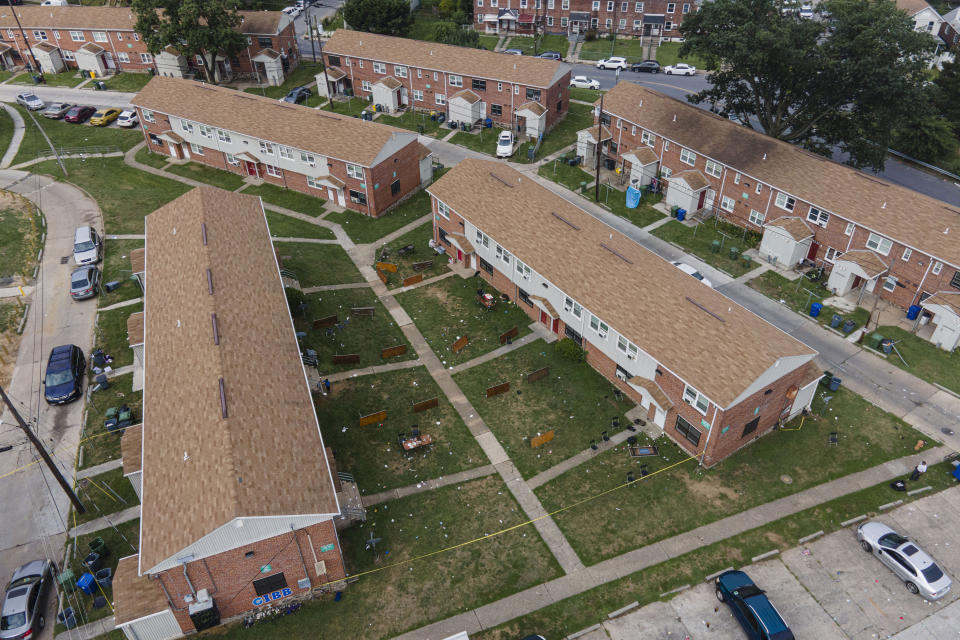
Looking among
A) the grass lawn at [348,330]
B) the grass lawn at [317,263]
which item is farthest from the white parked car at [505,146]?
the grass lawn at [348,330]

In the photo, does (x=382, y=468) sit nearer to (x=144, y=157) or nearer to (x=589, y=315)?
(x=589, y=315)

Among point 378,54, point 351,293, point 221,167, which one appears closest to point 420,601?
point 351,293

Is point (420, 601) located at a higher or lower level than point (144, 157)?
lower

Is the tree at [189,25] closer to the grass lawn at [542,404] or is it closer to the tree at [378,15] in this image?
the tree at [378,15]

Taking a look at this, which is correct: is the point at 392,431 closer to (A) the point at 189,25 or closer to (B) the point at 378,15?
(A) the point at 189,25

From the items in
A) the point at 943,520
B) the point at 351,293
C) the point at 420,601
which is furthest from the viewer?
the point at 351,293
